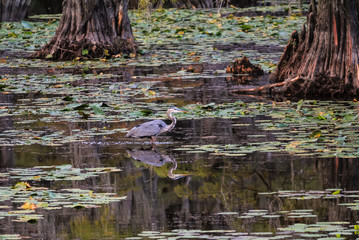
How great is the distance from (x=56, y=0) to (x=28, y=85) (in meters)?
26.8

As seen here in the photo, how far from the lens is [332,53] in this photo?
1327 centimetres

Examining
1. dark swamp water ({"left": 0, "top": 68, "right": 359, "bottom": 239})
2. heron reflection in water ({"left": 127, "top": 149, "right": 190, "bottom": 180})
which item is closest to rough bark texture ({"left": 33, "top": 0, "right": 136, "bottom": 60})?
dark swamp water ({"left": 0, "top": 68, "right": 359, "bottom": 239})

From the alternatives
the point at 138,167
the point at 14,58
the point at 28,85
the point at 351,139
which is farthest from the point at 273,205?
the point at 14,58

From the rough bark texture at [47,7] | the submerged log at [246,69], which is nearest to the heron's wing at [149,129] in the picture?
the submerged log at [246,69]

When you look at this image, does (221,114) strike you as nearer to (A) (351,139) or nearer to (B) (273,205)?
(A) (351,139)

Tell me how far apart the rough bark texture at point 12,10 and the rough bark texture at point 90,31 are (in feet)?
46.6

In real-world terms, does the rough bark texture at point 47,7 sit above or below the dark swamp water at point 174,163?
above

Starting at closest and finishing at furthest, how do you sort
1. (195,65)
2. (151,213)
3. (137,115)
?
(151,213)
(137,115)
(195,65)

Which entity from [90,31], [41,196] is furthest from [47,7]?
[41,196]

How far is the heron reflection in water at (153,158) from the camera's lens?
8.57 m

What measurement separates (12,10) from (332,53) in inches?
948

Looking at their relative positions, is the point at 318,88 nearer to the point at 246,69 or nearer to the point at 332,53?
the point at 332,53

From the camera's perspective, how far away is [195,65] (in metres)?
18.3

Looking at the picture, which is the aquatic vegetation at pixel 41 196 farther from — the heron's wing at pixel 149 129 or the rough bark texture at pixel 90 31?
the rough bark texture at pixel 90 31
